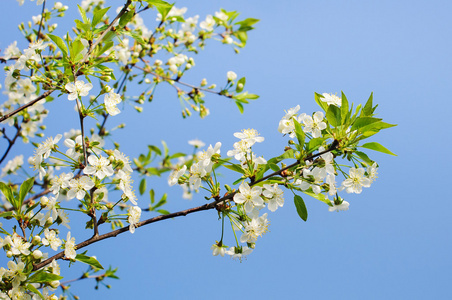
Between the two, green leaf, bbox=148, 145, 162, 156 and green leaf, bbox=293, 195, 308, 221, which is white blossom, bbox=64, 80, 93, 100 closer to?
green leaf, bbox=293, 195, 308, 221

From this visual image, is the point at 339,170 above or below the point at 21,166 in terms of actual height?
below

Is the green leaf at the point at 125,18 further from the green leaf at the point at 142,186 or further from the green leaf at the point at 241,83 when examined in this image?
the green leaf at the point at 142,186

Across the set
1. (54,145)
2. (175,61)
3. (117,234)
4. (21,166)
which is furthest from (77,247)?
(21,166)

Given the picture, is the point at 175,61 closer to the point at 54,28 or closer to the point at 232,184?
the point at 54,28

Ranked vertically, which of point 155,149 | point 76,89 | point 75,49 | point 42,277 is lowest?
point 42,277

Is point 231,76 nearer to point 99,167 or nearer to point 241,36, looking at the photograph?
point 241,36

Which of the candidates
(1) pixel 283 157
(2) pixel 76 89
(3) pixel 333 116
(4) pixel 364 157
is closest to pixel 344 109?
(3) pixel 333 116

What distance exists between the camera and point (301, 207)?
72.4 inches

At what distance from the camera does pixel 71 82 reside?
206cm

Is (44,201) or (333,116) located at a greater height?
(333,116)

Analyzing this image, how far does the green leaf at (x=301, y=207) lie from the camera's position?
183 centimetres

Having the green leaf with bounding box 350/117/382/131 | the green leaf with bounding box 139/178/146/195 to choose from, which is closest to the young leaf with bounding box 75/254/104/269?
the green leaf with bounding box 350/117/382/131

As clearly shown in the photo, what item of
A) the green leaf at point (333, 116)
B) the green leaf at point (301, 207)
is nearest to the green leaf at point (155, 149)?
the green leaf at point (301, 207)

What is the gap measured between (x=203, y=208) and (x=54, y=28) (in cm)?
287
